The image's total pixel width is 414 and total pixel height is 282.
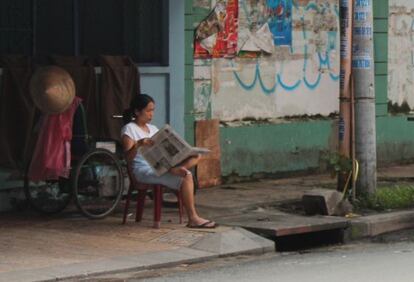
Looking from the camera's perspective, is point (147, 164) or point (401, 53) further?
point (401, 53)

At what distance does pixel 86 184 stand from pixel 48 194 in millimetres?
529

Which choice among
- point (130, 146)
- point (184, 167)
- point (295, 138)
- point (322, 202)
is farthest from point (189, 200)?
point (295, 138)

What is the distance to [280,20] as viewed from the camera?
14641 mm

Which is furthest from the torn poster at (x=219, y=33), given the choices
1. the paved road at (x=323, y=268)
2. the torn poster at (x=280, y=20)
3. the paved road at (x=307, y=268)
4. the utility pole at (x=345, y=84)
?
the paved road at (x=323, y=268)

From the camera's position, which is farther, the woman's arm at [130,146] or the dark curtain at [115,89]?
the dark curtain at [115,89]

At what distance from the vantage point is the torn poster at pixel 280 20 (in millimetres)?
14516

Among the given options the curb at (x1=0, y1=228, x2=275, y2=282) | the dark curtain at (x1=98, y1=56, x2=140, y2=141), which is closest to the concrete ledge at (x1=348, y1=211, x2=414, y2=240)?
the curb at (x1=0, y1=228, x2=275, y2=282)

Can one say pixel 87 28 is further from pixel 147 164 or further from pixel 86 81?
pixel 147 164

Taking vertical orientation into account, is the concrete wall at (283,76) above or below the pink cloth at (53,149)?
above

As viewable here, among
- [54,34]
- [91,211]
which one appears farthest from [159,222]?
[54,34]

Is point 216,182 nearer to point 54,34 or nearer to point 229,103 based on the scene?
point 229,103

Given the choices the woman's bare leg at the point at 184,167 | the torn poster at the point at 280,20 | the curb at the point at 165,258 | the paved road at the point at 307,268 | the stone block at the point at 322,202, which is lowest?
the paved road at the point at 307,268

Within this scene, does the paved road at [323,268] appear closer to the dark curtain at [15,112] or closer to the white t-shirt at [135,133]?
the white t-shirt at [135,133]

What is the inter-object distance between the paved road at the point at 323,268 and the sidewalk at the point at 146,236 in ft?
1.35
